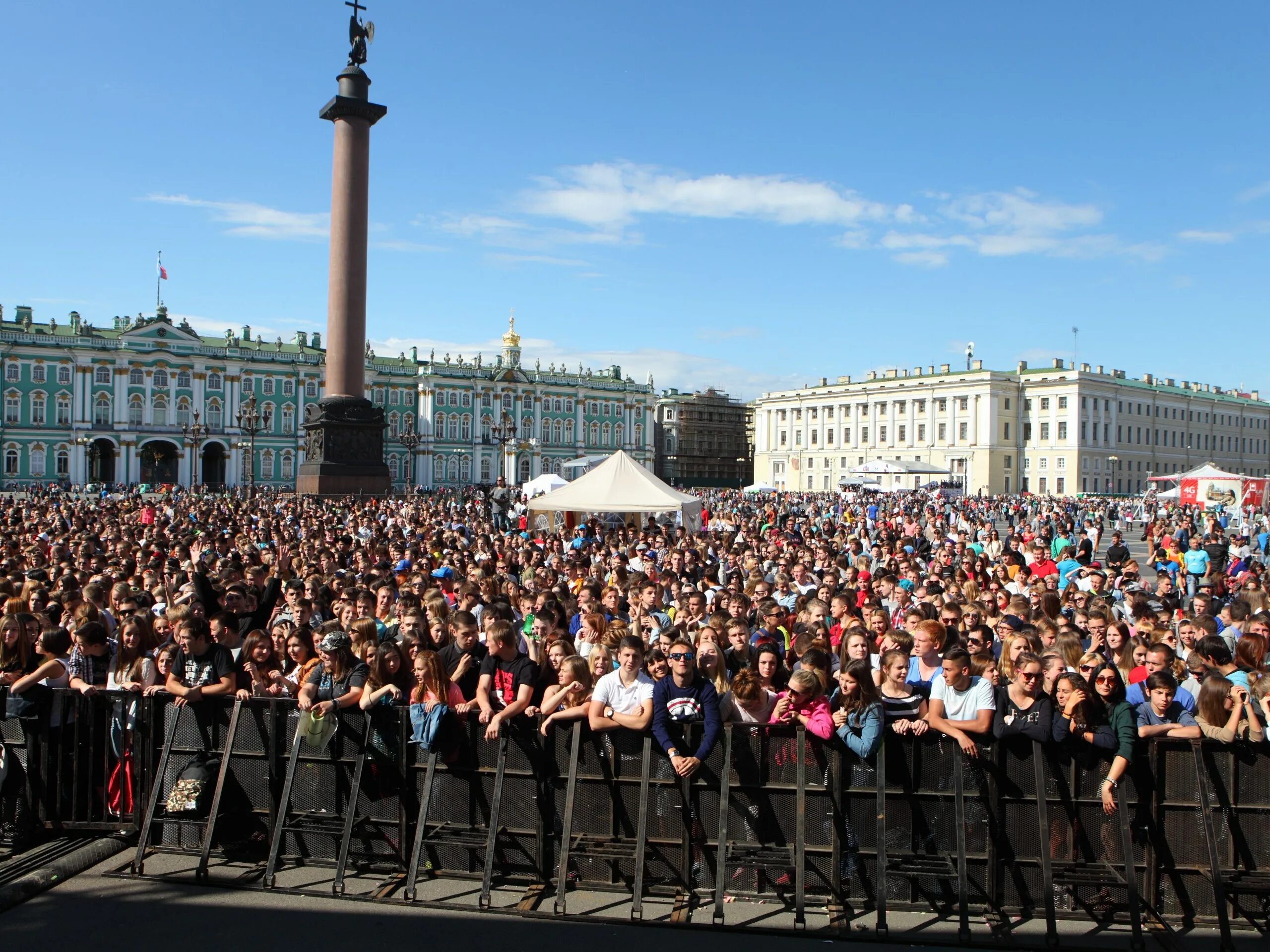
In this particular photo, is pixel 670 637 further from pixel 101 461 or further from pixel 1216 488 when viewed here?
pixel 101 461

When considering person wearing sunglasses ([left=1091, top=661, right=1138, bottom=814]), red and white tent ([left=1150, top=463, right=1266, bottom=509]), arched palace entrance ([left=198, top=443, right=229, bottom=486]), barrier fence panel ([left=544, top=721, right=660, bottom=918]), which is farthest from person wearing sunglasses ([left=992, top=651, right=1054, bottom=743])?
arched palace entrance ([left=198, top=443, right=229, bottom=486])

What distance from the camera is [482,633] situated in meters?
8.77

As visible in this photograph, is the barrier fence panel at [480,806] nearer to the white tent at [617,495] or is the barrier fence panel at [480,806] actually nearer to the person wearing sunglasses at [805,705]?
the person wearing sunglasses at [805,705]

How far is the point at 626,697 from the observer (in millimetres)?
5871

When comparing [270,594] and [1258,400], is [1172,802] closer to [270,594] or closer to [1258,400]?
[270,594]

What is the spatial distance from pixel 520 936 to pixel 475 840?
0.76m

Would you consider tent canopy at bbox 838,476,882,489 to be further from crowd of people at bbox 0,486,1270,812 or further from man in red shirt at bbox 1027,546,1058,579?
man in red shirt at bbox 1027,546,1058,579

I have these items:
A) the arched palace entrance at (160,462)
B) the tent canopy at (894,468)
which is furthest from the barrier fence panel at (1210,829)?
the arched palace entrance at (160,462)

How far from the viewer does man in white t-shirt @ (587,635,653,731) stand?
5.71m

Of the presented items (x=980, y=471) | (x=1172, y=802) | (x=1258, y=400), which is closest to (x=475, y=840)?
(x=1172, y=802)

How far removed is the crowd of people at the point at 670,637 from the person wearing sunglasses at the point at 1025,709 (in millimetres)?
14

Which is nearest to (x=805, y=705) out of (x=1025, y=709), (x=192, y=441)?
(x=1025, y=709)

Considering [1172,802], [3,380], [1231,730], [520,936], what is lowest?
[520,936]

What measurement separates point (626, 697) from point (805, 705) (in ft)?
3.42
